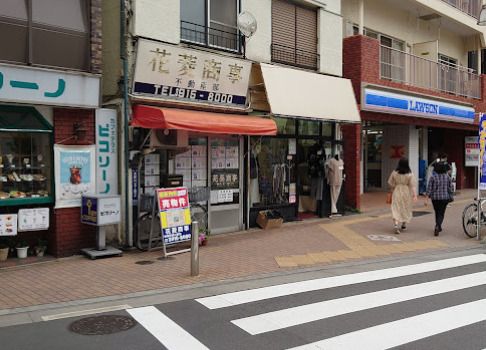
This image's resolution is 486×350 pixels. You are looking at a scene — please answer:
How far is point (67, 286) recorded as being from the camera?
7273 mm

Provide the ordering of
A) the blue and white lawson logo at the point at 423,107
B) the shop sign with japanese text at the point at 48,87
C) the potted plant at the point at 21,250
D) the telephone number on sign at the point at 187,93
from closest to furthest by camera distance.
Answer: the shop sign with japanese text at the point at 48,87
the potted plant at the point at 21,250
the telephone number on sign at the point at 187,93
the blue and white lawson logo at the point at 423,107

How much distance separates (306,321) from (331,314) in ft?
1.43

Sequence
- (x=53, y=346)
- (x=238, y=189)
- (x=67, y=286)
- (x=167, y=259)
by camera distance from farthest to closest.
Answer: (x=238, y=189), (x=167, y=259), (x=67, y=286), (x=53, y=346)

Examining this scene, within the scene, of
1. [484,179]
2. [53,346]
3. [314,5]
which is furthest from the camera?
[314,5]

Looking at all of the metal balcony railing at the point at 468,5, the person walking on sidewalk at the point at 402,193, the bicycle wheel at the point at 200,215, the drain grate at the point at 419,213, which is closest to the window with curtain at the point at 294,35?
the person walking on sidewalk at the point at 402,193

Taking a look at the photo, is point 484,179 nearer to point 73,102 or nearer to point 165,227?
point 165,227

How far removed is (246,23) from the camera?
1155cm

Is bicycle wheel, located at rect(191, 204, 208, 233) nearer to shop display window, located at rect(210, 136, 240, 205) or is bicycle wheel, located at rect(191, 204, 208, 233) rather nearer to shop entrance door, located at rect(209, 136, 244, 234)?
shop entrance door, located at rect(209, 136, 244, 234)

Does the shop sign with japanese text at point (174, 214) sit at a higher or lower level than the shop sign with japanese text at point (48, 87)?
lower

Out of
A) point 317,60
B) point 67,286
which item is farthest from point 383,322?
point 317,60

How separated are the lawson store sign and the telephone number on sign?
490cm

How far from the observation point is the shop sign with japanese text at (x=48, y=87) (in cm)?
819

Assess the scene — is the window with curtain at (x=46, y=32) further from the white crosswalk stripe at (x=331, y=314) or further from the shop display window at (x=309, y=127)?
the shop display window at (x=309, y=127)

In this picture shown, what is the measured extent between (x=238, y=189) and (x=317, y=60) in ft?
14.9
